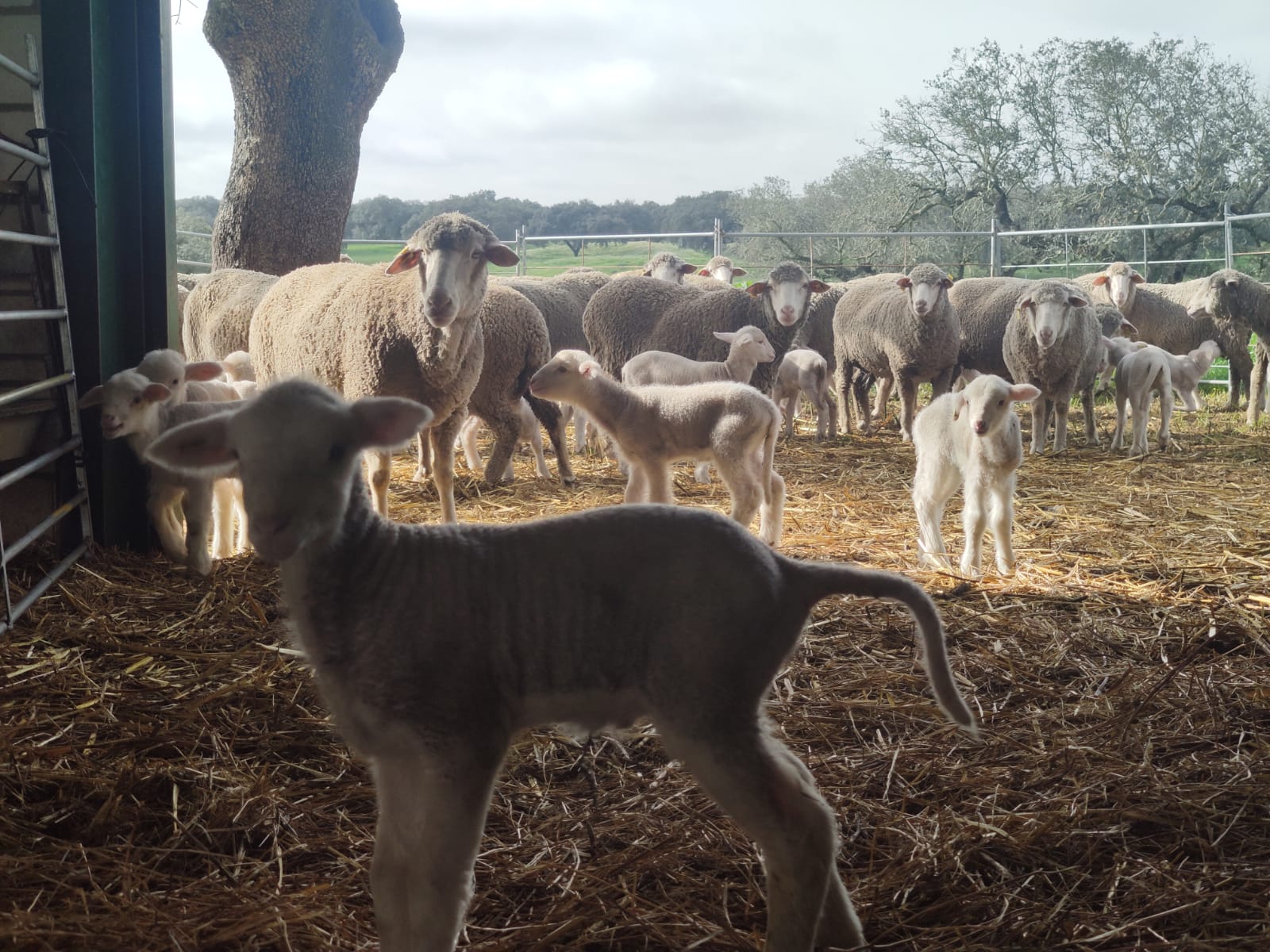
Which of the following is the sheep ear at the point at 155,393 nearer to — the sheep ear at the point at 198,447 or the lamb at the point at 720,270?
the sheep ear at the point at 198,447

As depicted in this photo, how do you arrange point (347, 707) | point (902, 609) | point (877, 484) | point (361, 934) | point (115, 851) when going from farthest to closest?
point (877, 484) → point (902, 609) → point (115, 851) → point (361, 934) → point (347, 707)

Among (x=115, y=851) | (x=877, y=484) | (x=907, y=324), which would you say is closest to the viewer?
(x=115, y=851)

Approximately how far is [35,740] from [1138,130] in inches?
810

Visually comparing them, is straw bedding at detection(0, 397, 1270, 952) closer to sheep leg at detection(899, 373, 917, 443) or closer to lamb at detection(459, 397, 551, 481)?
lamb at detection(459, 397, 551, 481)

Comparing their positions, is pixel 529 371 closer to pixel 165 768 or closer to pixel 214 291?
pixel 214 291

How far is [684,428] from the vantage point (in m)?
5.32

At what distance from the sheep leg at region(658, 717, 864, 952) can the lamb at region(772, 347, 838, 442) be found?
25.0 ft

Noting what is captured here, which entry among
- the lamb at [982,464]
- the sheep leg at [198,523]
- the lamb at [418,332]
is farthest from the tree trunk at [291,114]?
the lamb at [982,464]

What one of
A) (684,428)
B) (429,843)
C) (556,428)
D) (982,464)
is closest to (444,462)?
(684,428)

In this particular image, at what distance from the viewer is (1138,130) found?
19.1 meters

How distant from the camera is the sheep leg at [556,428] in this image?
7.45 meters

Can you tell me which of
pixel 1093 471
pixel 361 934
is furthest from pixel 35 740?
pixel 1093 471

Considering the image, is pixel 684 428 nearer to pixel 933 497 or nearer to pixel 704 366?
pixel 933 497

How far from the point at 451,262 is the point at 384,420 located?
358 cm
